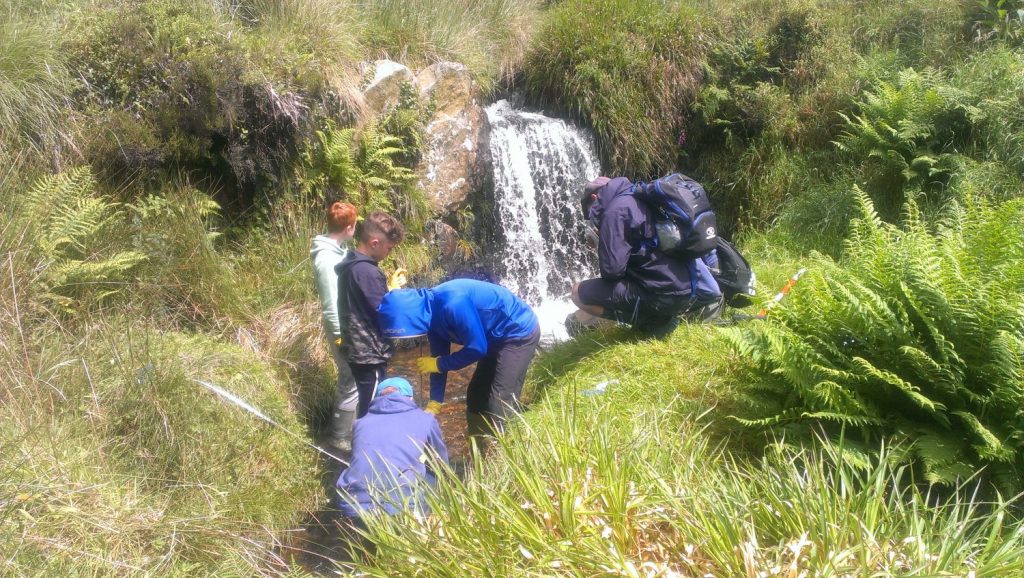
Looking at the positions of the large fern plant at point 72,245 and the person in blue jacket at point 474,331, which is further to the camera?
the large fern plant at point 72,245

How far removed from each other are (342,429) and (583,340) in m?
1.95

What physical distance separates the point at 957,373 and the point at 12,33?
714 cm

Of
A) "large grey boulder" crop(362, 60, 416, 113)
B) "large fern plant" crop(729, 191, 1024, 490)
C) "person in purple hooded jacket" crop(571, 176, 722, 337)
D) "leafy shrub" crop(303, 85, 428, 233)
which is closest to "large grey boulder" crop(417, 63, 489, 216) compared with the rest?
"leafy shrub" crop(303, 85, 428, 233)

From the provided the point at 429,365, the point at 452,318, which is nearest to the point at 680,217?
the point at 452,318

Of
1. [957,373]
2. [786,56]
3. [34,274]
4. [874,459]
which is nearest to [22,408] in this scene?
[34,274]

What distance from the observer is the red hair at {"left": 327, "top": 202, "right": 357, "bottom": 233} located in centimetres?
493

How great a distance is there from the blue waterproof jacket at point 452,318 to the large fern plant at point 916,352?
1.56 m

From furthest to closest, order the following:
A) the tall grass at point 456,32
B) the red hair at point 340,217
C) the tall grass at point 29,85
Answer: the tall grass at point 456,32, the tall grass at point 29,85, the red hair at point 340,217

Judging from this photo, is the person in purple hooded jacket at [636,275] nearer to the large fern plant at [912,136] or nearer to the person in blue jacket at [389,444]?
the person in blue jacket at [389,444]

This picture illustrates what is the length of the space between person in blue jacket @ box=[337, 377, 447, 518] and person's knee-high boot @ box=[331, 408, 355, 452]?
1.48 m

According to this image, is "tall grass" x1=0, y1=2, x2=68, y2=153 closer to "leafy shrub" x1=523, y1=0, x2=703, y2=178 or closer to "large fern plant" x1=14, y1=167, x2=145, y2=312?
"large fern plant" x1=14, y1=167, x2=145, y2=312

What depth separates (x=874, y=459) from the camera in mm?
3078

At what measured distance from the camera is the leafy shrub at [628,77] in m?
8.86

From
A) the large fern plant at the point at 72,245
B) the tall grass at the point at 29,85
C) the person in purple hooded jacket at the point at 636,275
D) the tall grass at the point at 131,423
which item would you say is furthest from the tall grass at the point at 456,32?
the person in purple hooded jacket at the point at 636,275
